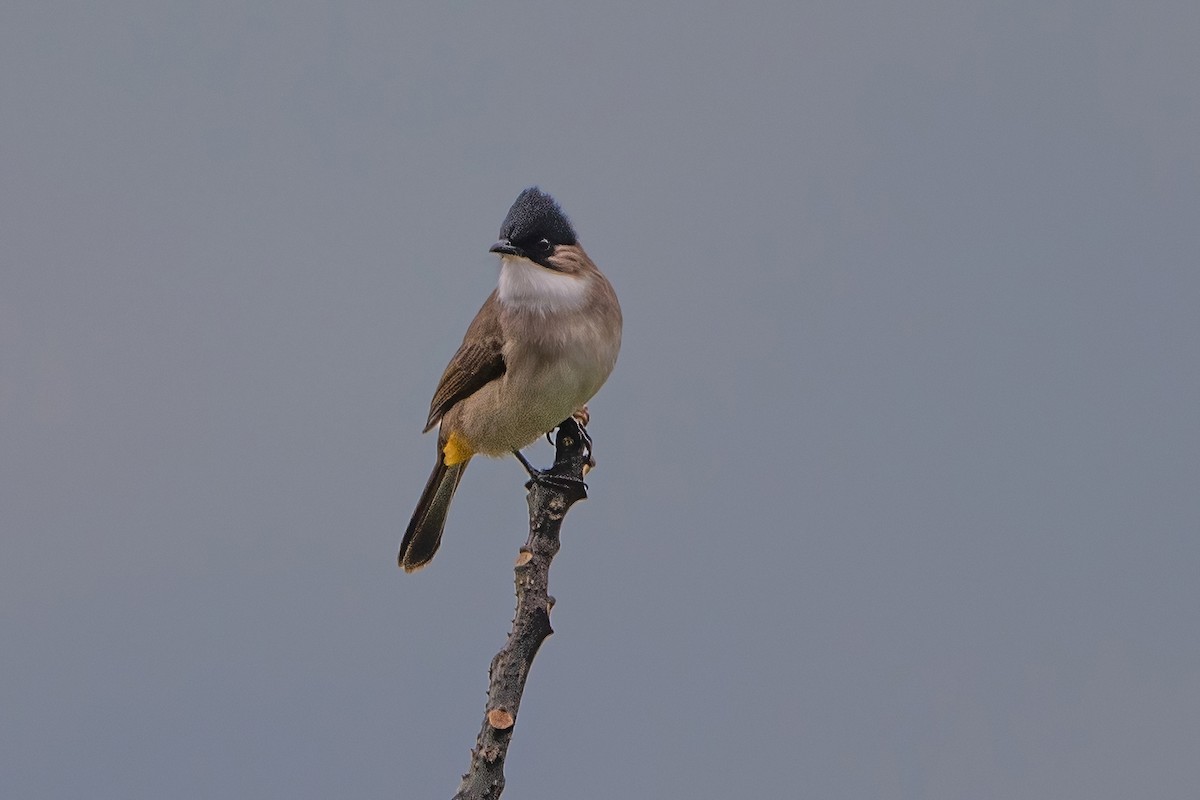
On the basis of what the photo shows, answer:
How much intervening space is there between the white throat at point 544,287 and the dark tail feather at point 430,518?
0.84 metres

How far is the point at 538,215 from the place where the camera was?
182 inches

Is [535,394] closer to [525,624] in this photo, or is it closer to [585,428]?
[585,428]

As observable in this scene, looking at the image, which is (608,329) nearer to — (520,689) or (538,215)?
(538,215)

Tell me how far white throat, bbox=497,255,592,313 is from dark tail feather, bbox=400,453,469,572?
84 centimetres

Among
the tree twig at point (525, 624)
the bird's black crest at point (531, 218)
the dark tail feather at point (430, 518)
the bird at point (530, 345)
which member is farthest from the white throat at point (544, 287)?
A: the dark tail feather at point (430, 518)

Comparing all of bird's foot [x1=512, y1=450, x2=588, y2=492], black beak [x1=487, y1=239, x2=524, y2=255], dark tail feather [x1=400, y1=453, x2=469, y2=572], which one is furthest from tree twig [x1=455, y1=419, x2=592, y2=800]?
dark tail feather [x1=400, y1=453, x2=469, y2=572]

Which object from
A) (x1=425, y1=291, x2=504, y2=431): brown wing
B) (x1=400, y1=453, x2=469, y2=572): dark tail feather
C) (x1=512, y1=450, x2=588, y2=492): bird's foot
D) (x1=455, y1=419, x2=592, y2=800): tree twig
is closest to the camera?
(x1=455, y1=419, x2=592, y2=800): tree twig

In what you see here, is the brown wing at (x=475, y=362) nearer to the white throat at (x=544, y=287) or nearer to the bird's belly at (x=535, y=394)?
the bird's belly at (x=535, y=394)

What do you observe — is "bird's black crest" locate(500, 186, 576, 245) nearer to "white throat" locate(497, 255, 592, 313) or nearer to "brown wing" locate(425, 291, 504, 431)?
"white throat" locate(497, 255, 592, 313)

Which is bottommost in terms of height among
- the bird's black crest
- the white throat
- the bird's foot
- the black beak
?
the bird's foot

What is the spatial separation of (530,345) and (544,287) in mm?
221

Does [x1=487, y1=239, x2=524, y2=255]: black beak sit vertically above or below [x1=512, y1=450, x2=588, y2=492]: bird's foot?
above

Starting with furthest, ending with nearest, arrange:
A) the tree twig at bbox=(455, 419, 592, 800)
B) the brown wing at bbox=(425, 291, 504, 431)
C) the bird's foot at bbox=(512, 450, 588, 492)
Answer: the brown wing at bbox=(425, 291, 504, 431) < the bird's foot at bbox=(512, 450, 588, 492) < the tree twig at bbox=(455, 419, 592, 800)

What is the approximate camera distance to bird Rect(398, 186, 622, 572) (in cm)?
465
